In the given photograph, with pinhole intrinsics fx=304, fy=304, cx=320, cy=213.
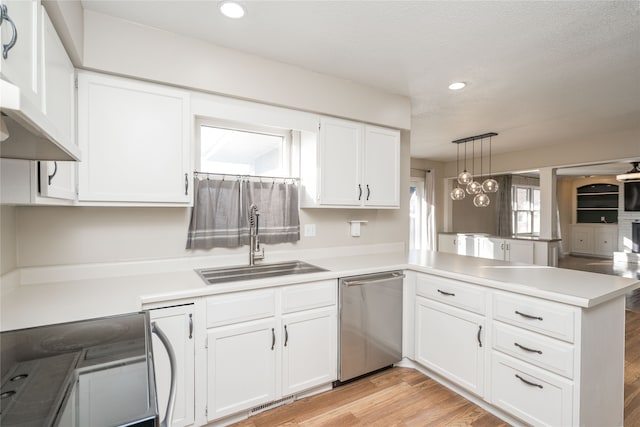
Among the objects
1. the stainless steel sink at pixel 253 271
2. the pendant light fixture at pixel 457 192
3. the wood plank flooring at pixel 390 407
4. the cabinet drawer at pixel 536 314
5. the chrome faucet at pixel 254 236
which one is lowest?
the wood plank flooring at pixel 390 407

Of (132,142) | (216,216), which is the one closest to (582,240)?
(216,216)

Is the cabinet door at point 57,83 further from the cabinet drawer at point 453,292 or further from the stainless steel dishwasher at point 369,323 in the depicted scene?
the cabinet drawer at point 453,292

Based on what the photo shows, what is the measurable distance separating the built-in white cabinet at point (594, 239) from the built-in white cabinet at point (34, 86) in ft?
37.8

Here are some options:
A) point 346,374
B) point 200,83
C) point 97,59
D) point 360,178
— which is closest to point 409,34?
point 360,178

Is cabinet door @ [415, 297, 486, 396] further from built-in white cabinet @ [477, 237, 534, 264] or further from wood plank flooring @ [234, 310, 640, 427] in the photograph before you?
built-in white cabinet @ [477, 237, 534, 264]

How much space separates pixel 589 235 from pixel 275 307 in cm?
1071

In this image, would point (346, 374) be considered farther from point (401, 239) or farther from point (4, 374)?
point (4, 374)

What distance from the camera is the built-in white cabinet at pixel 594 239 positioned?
838 cm

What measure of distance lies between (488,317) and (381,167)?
4.92ft

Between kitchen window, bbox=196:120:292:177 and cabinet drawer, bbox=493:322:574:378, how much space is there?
1.98 m

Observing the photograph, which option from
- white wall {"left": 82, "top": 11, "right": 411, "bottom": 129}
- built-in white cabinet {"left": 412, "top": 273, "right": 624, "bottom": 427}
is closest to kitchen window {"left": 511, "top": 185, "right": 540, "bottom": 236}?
white wall {"left": 82, "top": 11, "right": 411, "bottom": 129}

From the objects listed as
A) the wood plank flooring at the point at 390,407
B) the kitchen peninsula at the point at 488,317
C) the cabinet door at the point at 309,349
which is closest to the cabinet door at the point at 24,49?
the kitchen peninsula at the point at 488,317

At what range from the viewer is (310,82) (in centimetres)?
246

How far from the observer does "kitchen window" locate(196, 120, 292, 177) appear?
2.34 meters
